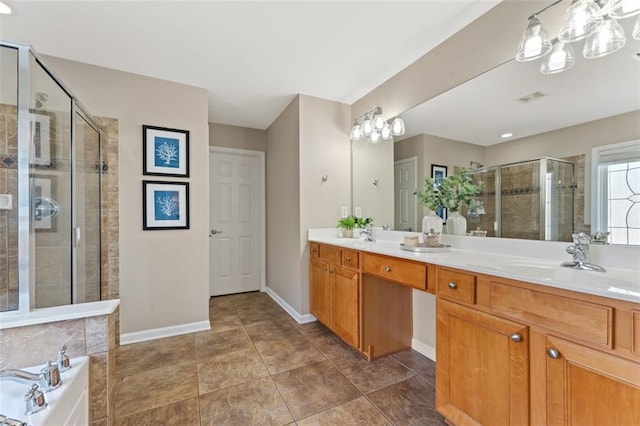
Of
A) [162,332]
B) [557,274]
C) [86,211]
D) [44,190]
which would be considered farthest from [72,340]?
[557,274]

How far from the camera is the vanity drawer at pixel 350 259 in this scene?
7.00 feet

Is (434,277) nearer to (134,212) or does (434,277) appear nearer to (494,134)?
(494,134)

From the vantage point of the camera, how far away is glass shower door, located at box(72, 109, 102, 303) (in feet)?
6.56

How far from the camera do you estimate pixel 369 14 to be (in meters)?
1.74

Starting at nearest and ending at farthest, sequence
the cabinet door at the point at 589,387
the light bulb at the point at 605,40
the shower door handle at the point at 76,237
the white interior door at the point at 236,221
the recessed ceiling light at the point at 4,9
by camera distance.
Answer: the cabinet door at the point at 589,387
the light bulb at the point at 605,40
the recessed ceiling light at the point at 4,9
the shower door handle at the point at 76,237
the white interior door at the point at 236,221

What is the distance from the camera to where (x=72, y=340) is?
1.14m

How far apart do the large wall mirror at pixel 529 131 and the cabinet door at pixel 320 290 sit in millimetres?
914

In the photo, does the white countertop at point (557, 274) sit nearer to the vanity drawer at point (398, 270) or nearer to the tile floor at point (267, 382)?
the vanity drawer at point (398, 270)

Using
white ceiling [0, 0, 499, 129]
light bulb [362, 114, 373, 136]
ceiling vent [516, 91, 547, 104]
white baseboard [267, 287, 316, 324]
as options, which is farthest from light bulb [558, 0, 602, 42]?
white baseboard [267, 287, 316, 324]

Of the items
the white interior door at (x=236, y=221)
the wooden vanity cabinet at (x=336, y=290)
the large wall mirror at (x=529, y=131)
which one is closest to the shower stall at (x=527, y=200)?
the large wall mirror at (x=529, y=131)

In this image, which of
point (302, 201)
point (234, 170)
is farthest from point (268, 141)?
point (302, 201)

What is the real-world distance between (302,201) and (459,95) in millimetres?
1663

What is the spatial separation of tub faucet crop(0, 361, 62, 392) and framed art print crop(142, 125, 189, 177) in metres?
1.90

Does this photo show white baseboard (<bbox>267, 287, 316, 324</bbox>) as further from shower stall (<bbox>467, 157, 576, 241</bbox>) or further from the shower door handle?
the shower door handle
